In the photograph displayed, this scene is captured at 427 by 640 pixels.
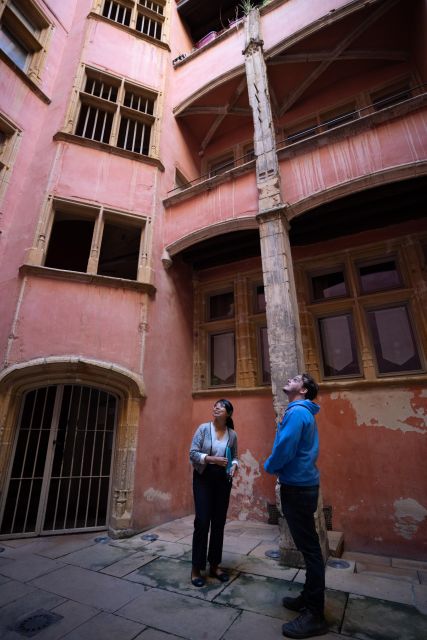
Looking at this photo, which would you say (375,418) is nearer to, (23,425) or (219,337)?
(219,337)

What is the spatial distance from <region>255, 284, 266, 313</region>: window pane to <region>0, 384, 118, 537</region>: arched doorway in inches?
135

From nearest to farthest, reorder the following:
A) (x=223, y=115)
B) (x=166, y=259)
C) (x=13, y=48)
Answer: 1. (x=166, y=259)
2. (x=13, y=48)
3. (x=223, y=115)

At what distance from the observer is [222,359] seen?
7.18 metres

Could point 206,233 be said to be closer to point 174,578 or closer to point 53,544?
point 174,578

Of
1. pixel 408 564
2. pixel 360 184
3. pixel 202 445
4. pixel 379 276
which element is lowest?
pixel 408 564

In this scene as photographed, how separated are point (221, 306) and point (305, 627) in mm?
5839

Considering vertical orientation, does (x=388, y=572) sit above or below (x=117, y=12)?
below

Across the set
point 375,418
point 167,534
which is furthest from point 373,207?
point 167,534

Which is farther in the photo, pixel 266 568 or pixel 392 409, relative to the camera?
pixel 392 409

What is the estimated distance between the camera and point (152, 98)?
8227 millimetres

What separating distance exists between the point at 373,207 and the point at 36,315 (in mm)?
5954

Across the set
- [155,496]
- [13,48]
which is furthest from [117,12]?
[155,496]

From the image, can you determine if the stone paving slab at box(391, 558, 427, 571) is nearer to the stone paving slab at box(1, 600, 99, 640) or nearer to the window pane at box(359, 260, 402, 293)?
the stone paving slab at box(1, 600, 99, 640)

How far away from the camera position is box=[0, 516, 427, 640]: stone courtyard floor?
7.99 ft
